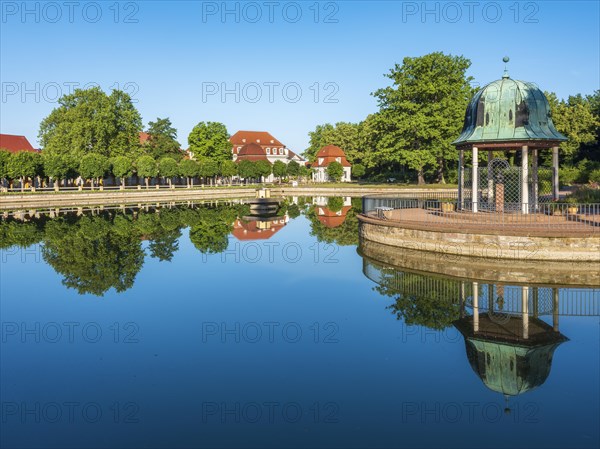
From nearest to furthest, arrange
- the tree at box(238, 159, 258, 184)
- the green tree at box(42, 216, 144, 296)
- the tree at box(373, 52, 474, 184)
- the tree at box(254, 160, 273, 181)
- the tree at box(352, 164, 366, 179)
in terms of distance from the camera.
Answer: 1. the green tree at box(42, 216, 144, 296)
2. the tree at box(373, 52, 474, 184)
3. the tree at box(238, 159, 258, 184)
4. the tree at box(254, 160, 273, 181)
5. the tree at box(352, 164, 366, 179)

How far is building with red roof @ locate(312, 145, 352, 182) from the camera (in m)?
104

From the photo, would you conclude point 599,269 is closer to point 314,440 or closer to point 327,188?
point 314,440

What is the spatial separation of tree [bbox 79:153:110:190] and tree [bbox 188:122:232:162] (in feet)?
84.4

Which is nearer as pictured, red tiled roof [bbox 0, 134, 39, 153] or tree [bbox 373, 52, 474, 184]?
tree [bbox 373, 52, 474, 184]

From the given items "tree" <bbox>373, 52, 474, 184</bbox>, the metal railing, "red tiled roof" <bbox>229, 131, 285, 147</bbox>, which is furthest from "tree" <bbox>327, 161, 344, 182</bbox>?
the metal railing

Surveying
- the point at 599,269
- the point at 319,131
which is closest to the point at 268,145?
the point at 319,131

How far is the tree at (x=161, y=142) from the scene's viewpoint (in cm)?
9862

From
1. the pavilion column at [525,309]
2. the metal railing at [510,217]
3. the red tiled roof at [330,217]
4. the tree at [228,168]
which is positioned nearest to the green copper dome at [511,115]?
the metal railing at [510,217]

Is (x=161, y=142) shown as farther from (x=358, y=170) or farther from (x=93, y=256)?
(x=93, y=256)

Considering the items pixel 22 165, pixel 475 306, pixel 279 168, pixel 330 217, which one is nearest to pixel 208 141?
pixel 279 168

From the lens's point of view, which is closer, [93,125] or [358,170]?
[93,125]

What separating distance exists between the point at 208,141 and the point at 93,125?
73.1 ft

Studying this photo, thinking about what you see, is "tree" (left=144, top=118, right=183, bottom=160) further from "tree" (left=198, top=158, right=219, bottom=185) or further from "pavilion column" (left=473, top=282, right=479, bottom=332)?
"pavilion column" (left=473, top=282, right=479, bottom=332)

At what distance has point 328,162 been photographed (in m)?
103
